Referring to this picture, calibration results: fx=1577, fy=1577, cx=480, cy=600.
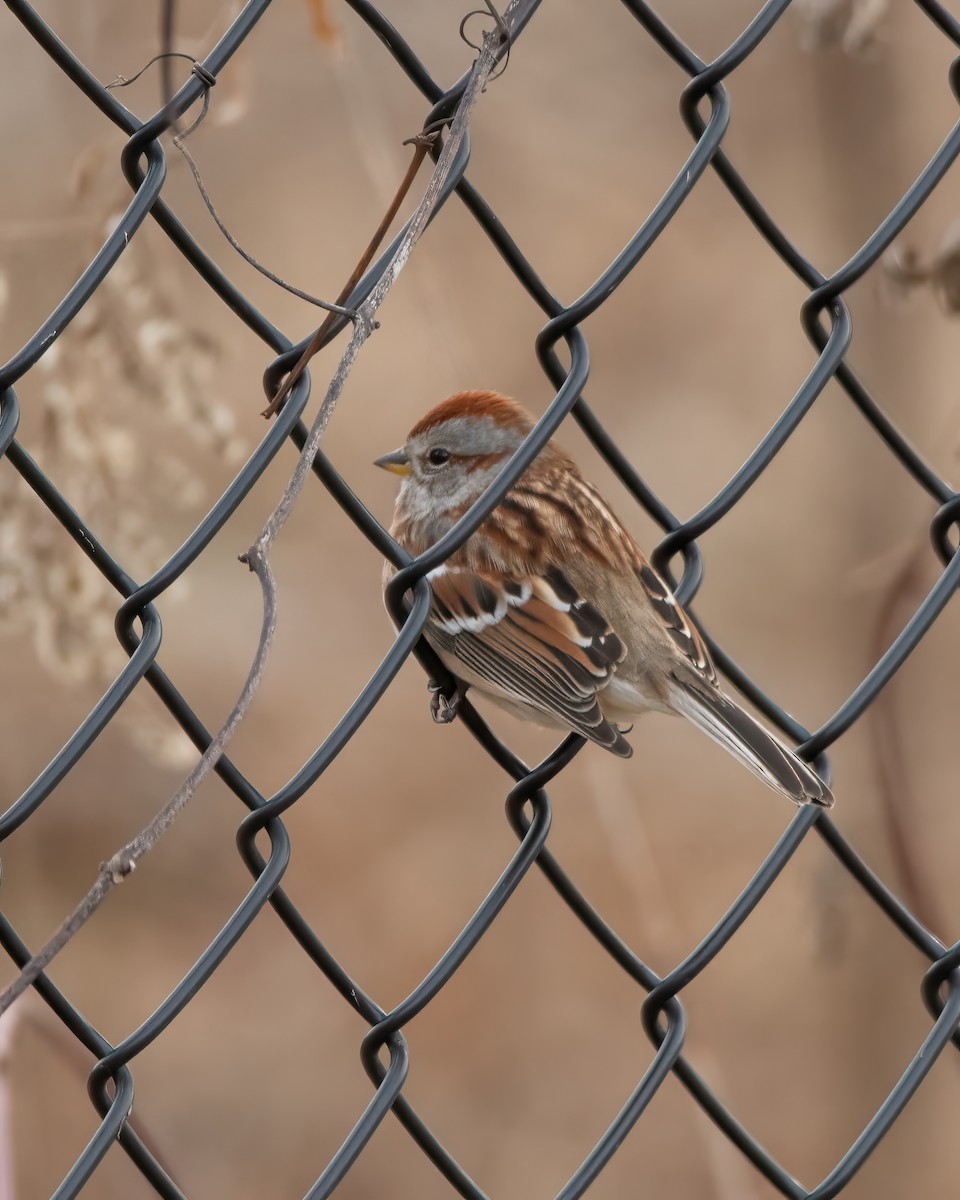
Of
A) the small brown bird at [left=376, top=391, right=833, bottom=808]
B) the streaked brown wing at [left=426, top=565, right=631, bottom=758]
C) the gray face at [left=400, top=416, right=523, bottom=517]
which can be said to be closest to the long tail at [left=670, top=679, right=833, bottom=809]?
the small brown bird at [left=376, top=391, right=833, bottom=808]

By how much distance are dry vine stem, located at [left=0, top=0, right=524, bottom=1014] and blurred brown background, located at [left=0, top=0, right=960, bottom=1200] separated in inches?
109

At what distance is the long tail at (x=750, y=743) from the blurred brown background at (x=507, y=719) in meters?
1.35

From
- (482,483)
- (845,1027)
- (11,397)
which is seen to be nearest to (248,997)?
(845,1027)

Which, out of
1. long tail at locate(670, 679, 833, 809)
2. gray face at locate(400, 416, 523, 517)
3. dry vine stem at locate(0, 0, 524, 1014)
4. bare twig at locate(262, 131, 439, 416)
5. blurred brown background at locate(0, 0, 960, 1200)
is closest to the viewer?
dry vine stem at locate(0, 0, 524, 1014)

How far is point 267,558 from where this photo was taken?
146 centimetres

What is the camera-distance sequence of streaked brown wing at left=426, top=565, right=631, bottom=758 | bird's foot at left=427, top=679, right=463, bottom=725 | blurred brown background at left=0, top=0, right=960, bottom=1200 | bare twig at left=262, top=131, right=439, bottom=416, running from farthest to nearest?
blurred brown background at left=0, top=0, right=960, bottom=1200 → streaked brown wing at left=426, top=565, right=631, bottom=758 → bird's foot at left=427, top=679, right=463, bottom=725 → bare twig at left=262, top=131, right=439, bottom=416

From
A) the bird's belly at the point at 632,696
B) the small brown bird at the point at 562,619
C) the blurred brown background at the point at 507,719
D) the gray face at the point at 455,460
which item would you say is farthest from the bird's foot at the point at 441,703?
the blurred brown background at the point at 507,719

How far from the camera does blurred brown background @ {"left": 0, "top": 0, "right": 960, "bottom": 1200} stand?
203 inches

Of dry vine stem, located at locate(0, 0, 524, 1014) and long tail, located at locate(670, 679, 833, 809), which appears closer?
dry vine stem, located at locate(0, 0, 524, 1014)

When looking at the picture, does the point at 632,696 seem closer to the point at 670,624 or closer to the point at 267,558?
the point at 670,624

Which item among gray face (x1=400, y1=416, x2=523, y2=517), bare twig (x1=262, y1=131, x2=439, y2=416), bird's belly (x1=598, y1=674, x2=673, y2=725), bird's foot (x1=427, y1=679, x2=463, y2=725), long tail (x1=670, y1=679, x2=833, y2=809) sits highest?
gray face (x1=400, y1=416, x2=523, y2=517)

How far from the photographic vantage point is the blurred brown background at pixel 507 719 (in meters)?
5.14

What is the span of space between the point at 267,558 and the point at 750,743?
1.32 metres

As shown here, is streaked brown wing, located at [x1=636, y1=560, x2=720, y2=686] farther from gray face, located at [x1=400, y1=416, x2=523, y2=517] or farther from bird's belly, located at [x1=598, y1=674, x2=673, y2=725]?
gray face, located at [x1=400, y1=416, x2=523, y2=517]
